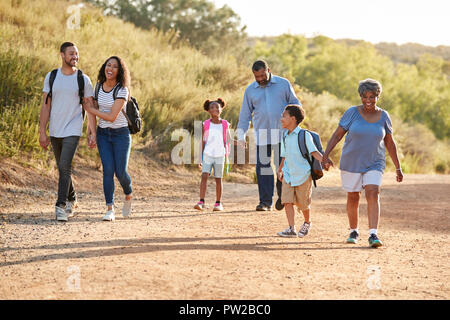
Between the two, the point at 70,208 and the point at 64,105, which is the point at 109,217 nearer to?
the point at 70,208

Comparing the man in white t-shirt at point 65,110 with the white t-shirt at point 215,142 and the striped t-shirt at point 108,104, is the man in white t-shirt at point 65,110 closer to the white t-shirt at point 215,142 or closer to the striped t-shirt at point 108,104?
the striped t-shirt at point 108,104

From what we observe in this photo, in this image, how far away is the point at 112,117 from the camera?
7.96 meters

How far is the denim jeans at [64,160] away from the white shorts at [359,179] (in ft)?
11.1

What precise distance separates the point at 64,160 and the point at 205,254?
8.79ft

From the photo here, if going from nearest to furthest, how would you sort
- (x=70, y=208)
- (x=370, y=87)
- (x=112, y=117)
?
(x=370, y=87) < (x=112, y=117) < (x=70, y=208)

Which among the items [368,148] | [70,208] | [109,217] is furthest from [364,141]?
[70,208]

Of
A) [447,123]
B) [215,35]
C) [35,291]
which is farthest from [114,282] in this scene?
[447,123]

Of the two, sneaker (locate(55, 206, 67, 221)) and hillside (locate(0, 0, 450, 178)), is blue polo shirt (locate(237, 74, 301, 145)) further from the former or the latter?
hillside (locate(0, 0, 450, 178))

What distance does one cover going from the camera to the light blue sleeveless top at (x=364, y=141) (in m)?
7.12

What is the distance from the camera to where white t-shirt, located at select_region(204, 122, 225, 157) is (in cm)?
990

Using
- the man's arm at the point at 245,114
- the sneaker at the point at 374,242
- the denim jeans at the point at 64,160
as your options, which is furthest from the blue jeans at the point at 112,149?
the sneaker at the point at 374,242

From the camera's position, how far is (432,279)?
19.0 feet

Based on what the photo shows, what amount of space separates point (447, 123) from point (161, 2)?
18902mm
